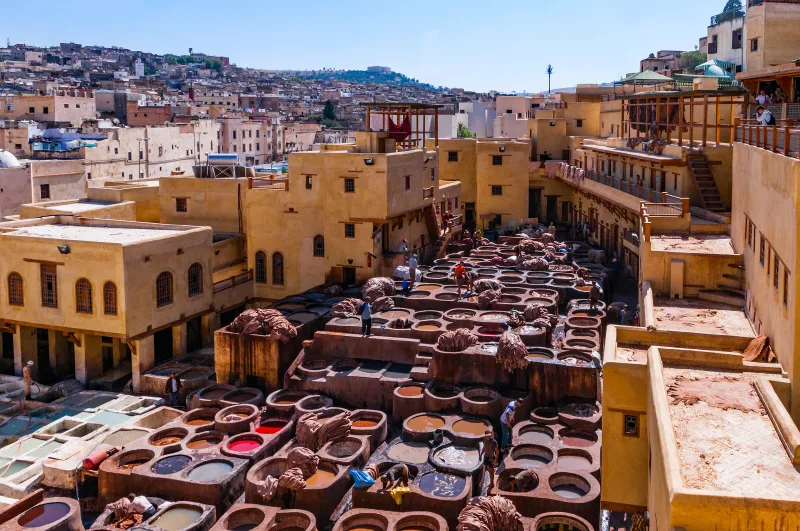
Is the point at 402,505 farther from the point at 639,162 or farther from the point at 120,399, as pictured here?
the point at 639,162

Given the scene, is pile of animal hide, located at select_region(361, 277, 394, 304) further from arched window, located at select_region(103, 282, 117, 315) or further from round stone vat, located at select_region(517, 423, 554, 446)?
round stone vat, located at select_region(517, 423, 554, 446)

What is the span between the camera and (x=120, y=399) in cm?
2662

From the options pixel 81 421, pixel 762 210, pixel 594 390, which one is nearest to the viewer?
pixel 762 210

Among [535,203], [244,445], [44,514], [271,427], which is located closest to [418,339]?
[271,427]

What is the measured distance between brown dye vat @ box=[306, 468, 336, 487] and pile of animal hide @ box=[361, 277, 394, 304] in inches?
409

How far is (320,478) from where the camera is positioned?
19.6 metres

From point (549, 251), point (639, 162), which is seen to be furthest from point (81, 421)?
point (639, 162)

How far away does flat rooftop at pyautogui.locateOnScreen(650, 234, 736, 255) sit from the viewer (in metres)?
21.6

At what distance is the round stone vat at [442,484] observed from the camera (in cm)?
1802

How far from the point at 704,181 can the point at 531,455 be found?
1451cm

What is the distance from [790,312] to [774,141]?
3857mm

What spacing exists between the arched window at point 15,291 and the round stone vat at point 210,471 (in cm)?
1324

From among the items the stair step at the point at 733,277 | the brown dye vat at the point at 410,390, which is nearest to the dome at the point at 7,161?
the brown dye vat at the point at 410,390

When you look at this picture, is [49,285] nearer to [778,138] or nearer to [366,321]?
[366,321]
